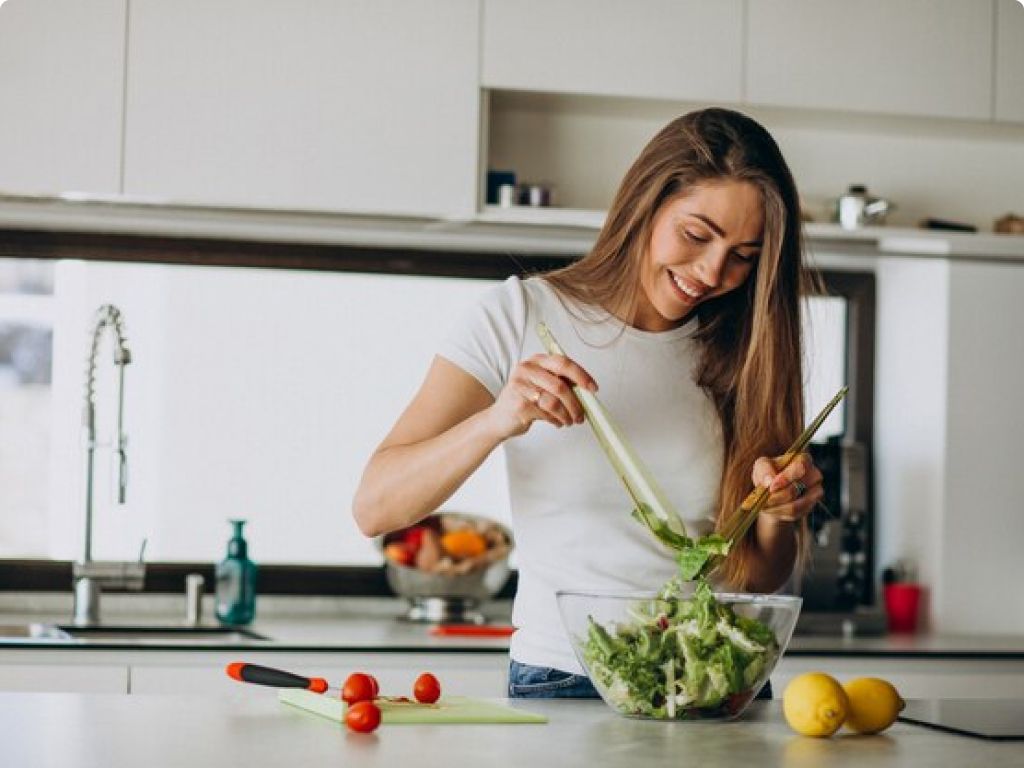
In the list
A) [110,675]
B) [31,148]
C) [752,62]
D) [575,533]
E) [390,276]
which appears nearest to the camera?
[575,533]

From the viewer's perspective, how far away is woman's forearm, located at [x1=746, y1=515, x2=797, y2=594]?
81.5 inches

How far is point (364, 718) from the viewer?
154 centimetres

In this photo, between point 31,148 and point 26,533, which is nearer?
point 31,148

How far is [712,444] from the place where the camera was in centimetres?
203

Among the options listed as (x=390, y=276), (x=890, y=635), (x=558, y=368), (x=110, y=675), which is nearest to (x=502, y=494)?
(x=390, y=276)

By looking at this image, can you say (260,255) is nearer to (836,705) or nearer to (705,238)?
(705,238)

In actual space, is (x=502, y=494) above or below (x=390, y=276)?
below

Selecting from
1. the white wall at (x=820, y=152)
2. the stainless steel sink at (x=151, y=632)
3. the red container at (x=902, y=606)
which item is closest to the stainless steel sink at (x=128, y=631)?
the stainless steel sink at (x=151, y=632)

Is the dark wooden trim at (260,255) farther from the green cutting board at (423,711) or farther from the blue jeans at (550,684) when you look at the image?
the green cutting board at (423,711)

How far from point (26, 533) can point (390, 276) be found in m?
1.00

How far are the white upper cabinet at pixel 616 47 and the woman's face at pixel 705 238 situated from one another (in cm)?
141

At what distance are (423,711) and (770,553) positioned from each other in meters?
0.61

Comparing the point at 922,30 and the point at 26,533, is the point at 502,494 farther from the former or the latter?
the point at 922,30

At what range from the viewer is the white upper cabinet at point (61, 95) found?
10.3 feet
